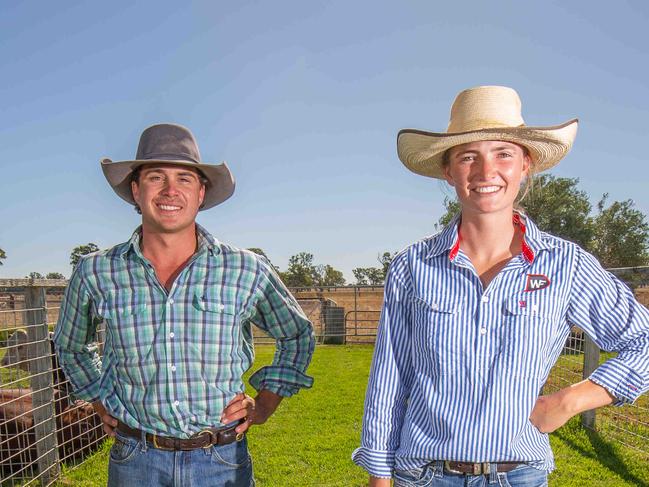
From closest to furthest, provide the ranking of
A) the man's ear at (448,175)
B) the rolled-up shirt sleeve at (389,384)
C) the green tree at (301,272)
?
the rolled-up shirt sleeve at (389,384) < the man's ear at (448,175) < the green tree at (301,272)

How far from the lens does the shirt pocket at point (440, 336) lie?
175 centimetres

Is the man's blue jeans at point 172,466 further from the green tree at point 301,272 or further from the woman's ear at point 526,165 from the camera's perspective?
the green tree at point 301,272

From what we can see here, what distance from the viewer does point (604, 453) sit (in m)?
5.46

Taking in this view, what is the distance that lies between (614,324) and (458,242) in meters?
0.56

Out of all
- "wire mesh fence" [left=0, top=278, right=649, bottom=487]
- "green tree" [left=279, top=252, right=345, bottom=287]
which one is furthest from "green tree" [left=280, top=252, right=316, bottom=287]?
"wire mesh fence" [left=0, top=278, right=649, bottom=487]

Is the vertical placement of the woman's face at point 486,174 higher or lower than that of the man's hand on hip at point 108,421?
higher

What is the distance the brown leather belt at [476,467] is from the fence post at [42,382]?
13.6ft

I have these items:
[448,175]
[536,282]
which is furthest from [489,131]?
[536,282]

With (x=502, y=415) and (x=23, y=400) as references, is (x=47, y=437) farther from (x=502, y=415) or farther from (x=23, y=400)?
(x=502, y=415)

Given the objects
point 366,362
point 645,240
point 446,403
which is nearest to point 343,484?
point 446,403

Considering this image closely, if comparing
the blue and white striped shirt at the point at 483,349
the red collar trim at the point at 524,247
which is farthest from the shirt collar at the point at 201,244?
the red collar trim at the point at 524,247

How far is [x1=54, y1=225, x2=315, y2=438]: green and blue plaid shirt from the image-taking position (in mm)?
2234

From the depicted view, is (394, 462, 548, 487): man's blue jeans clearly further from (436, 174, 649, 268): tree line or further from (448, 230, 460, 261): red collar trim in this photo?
(436, 174, 649, 268): tree line

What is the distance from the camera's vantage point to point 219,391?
2279 millimetres
